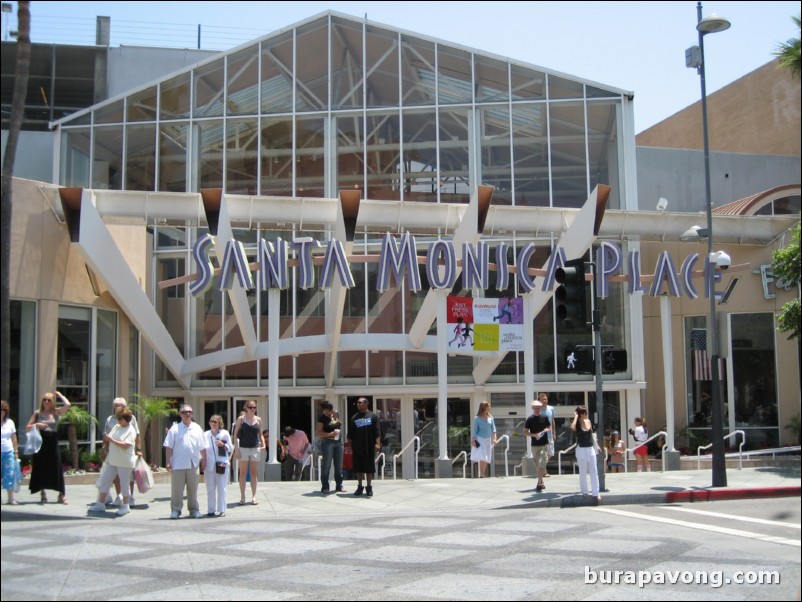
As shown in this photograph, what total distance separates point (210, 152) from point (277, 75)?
3352 mm

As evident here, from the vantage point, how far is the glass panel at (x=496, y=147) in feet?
92.8

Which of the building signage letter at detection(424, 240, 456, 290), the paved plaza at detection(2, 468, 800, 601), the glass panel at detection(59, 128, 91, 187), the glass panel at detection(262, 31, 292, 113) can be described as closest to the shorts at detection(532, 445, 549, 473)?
the paved plaza at detection(2, 468, 800, 601)

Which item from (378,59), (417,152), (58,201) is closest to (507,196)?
(417,152)

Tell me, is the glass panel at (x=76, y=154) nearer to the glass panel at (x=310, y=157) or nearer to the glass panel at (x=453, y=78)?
the glass panel at (x=310, y=157)

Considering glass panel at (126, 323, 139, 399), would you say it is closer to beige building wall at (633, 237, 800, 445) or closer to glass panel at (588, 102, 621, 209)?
glass panel at (588, 102, 621, 209)

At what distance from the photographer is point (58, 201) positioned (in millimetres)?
20594

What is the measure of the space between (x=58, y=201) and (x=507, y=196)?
1373 centimetres

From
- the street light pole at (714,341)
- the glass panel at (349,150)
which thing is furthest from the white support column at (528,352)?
the glass panel at (349,150)

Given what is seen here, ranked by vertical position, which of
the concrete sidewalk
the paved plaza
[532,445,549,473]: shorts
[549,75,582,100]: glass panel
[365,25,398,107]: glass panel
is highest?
[365,25,398,107]: glass panel

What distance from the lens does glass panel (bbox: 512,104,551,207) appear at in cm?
2809

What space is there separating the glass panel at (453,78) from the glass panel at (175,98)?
8238 mm

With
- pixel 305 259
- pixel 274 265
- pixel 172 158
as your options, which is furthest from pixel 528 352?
pixel 172 158

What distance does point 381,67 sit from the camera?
28.7m

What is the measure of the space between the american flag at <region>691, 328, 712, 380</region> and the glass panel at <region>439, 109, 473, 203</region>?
28.3 feet
